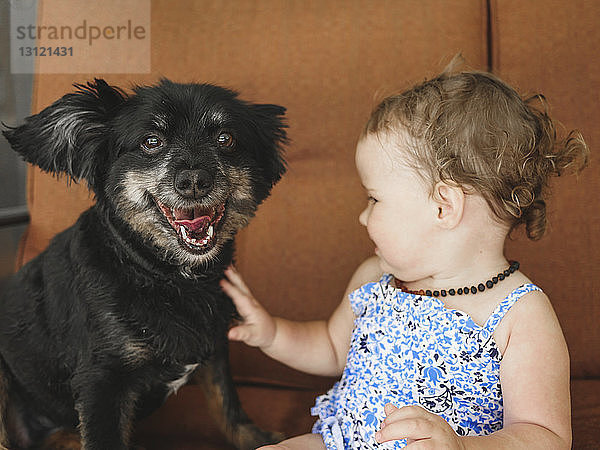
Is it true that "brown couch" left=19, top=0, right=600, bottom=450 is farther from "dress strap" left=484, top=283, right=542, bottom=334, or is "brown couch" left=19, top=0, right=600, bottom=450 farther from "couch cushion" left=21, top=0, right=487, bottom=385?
"dress strap" left=484, top=283, right=542, bottom=334

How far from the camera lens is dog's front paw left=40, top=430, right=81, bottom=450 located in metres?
1.29

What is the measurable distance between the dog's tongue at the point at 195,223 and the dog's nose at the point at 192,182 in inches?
3.4

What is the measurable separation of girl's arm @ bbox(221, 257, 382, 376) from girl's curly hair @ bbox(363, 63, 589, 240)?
0.34 m

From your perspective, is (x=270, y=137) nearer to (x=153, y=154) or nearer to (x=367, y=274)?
(x=153, y=154)

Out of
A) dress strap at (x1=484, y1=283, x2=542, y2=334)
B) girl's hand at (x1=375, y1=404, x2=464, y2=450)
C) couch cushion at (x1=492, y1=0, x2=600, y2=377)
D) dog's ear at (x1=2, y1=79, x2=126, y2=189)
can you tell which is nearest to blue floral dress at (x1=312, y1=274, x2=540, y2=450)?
dress strap at (x1=484, y1=283, x2=542, y2=334)

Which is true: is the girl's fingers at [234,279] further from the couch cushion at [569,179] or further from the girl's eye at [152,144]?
the couch cushion at [569,179]

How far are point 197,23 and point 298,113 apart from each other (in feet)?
1.19

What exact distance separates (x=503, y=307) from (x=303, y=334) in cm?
46

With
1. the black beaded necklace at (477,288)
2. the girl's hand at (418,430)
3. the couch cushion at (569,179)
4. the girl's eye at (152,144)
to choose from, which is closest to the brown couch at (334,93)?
the couch cushion at (569,179)

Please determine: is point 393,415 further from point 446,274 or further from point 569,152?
point 569,152

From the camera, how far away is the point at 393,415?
850mm

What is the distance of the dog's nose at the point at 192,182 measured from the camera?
1029 mm

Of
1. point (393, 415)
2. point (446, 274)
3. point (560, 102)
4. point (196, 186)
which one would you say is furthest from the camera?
point (560, 102)

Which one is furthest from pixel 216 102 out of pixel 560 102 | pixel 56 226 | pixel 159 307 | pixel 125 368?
pixel 560 102
